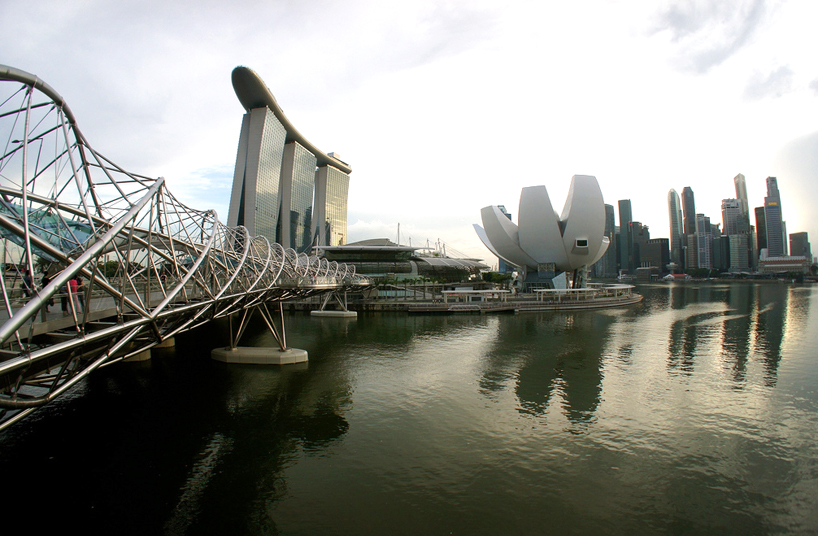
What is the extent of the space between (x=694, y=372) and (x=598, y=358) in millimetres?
3457

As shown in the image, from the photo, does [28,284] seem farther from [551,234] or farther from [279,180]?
[279,180]

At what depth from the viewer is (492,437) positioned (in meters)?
9.85

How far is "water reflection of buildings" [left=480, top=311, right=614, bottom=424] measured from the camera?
1245 centimetres

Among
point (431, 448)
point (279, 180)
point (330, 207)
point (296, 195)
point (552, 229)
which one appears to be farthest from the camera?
point (330, 207)

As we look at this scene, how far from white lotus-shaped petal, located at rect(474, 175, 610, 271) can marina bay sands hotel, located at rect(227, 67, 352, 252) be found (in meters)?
39.7

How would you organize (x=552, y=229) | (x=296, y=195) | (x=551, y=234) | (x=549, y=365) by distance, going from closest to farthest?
(x=549, y=365)
(x=552, y=229)
(x=551, y=234)
(x=296, y=195)

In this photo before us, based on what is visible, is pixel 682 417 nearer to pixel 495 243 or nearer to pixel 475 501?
pixel 475 501

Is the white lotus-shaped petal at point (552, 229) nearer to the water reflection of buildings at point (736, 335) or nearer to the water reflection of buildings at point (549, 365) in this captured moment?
the water reflection of buildings at point (736, 335)

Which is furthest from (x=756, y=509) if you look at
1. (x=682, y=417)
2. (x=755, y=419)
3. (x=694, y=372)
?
(x=694, y=372)

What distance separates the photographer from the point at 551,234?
4269cm

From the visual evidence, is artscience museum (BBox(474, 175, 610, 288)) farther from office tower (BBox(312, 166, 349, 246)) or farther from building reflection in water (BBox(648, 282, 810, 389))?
office tower (BBox(312, 166, 349, 246))

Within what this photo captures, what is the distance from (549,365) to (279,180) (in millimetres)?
69972

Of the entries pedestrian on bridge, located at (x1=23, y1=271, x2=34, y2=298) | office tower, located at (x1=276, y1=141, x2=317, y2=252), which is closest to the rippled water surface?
pedestrian on bridge, located at (x1=23, y1=271, x2=34, y2=298)

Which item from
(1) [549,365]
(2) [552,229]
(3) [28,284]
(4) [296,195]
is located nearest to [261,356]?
(3) [28,284]
